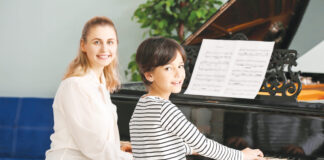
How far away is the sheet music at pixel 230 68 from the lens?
193 cm

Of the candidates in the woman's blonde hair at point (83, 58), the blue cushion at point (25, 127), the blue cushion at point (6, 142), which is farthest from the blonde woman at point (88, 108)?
the blue cushion at point (6, 142)

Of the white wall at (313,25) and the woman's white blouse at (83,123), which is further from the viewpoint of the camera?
the white wall at (313,25)

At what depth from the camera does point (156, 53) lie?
1355mm

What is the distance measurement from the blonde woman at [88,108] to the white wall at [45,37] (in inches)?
96.9

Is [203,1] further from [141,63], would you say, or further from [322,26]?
[141,63]

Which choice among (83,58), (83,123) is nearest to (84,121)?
(83,123)

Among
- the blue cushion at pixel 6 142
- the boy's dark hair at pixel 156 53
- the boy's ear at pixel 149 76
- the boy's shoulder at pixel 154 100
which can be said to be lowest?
the blue cushion at pixel 6 142

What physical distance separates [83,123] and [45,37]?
290 cm

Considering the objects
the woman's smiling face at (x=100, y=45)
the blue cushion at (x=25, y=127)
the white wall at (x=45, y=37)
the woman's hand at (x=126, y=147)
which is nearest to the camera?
the woman's smiling face at (x=100, y=45)

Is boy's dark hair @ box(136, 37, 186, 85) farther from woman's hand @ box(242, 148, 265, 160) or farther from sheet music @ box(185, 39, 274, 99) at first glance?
sheet music @ box(185, 39, 274, 99)

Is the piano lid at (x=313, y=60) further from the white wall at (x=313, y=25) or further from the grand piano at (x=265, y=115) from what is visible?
the grand piano at (x=265, y=115)

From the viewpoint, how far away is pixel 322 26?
3578 mm

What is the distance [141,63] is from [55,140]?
0.60 metres

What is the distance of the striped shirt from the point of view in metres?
1.27
